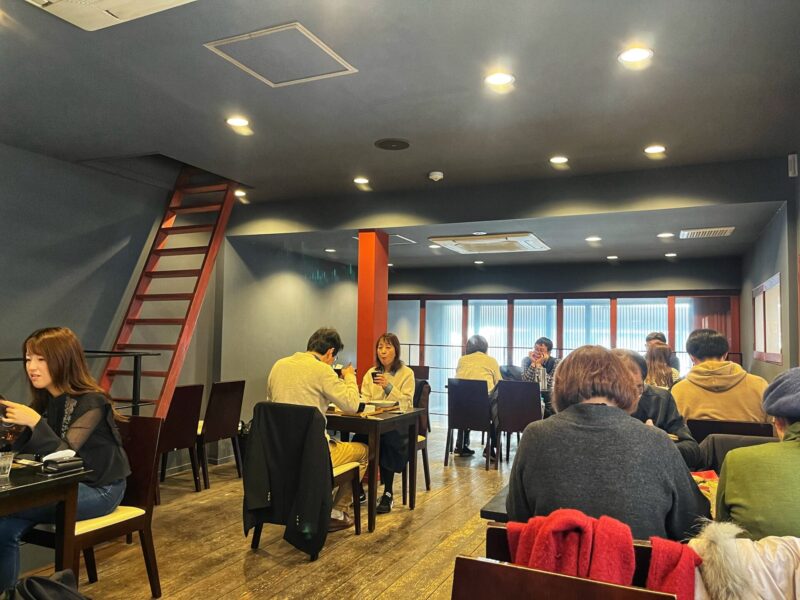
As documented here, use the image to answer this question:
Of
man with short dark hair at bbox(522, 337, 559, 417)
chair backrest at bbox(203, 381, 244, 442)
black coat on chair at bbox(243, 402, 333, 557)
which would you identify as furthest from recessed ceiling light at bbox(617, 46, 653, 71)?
man with short dark hair at bbox(522, 337, 559, 417)

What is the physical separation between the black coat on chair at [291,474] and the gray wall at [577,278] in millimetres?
5837

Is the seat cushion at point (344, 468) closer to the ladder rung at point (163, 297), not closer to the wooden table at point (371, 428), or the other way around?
the wooden table at point (371, 428)

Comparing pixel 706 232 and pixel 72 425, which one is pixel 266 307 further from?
pixel 706 232

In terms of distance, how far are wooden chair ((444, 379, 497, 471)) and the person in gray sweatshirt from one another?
4.04m

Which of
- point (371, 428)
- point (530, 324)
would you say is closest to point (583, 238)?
point (530, 324)

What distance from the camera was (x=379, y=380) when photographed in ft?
14.8

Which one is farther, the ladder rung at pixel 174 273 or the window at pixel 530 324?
the window at pixel 530 324

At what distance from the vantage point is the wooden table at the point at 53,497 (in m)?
2.05

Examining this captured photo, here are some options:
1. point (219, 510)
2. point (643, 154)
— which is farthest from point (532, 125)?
point (219, 510)

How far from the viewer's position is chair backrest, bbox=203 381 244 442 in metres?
4.92

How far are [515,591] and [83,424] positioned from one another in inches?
84.9

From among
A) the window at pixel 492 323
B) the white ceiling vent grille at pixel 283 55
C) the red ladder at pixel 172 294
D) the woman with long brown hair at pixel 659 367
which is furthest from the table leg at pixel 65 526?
the window at pixel 492 323

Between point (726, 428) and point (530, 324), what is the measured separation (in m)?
5.97

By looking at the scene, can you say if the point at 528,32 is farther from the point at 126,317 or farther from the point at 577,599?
the point at 126,317
